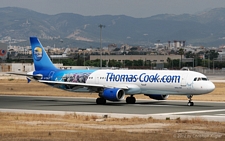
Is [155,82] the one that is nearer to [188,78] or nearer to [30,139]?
[188,78]

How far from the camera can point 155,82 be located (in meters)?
54.4

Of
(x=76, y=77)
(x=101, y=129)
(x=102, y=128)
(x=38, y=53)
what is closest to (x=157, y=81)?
(x=76, y=77)

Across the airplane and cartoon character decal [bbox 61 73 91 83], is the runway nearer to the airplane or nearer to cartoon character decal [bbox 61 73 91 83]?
the airplane

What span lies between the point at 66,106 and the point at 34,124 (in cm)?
1673

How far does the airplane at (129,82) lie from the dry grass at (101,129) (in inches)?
543

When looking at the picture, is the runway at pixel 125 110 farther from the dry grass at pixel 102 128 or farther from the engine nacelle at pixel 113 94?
the dry grass at pixel 102 128

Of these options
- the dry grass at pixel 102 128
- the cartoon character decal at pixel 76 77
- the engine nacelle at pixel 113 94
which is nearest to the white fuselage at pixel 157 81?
the cartoon character decal at pixel 76 77

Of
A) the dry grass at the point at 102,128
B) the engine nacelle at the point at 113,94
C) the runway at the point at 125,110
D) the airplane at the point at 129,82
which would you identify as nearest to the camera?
the dry grass at the point at 102,128

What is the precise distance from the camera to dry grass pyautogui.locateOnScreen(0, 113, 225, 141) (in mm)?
29641

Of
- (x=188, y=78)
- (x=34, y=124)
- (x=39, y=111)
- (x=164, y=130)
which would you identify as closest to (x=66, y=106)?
(x=39, y=111)

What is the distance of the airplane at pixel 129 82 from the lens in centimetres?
5306

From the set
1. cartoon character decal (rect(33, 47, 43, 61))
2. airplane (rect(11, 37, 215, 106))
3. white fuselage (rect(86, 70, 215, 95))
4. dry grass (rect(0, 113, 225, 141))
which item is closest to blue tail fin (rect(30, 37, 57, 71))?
cartoon character decal (rect(33, 47, 43, 61))

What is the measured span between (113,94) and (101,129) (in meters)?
20.4

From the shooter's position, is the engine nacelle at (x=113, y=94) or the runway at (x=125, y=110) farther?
the engine nacelle at (x=113, y=94)
